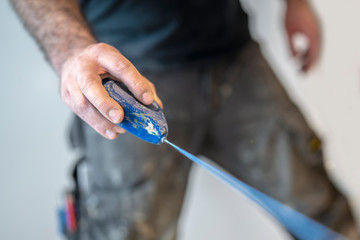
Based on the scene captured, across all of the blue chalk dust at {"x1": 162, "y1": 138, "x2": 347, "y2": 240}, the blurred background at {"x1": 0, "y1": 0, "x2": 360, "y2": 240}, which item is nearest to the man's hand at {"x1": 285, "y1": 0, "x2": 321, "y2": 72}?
the blurred background at {"x1": 0, "y1": 0, "x2": 360, "y2": 240}

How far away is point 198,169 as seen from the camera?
0.80 metres

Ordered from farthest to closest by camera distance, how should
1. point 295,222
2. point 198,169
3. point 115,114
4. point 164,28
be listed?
point 198,169, point 295,222, point 164,28, point 115,114

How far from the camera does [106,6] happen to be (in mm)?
473

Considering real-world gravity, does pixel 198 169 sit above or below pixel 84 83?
below

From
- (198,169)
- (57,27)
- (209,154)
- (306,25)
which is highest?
(57,27)

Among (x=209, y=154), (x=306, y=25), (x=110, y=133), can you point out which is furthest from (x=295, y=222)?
(x=110, y=133)

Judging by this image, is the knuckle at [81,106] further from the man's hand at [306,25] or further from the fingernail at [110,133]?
the man's hand at [306,25]

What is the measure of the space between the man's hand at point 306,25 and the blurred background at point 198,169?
3.4 inches

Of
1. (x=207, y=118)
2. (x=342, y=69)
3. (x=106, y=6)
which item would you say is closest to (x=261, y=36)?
(x=342, y=69)

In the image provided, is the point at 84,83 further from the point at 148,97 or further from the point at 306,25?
the point at 306,25

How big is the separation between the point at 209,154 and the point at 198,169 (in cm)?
17

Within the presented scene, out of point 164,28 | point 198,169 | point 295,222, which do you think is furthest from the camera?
point 198,169

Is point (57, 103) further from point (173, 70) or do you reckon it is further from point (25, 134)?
point (173, 70)

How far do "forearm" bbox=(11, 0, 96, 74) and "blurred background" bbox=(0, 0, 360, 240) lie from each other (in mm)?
209
